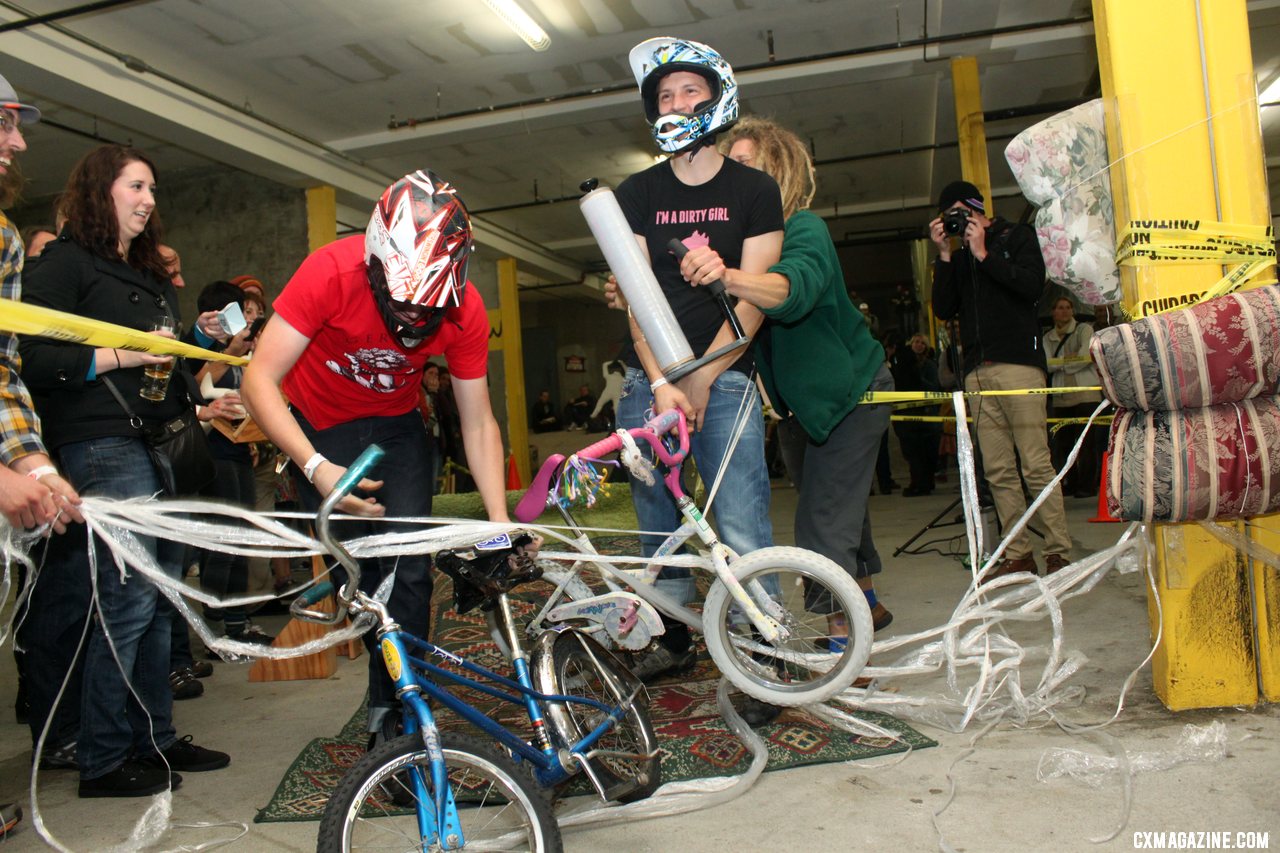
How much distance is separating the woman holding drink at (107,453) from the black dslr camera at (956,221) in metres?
3.20

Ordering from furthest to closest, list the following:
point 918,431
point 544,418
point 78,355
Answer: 1. point 544,418
2. point 918,431
3. point 78,355

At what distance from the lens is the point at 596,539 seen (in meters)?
5.86

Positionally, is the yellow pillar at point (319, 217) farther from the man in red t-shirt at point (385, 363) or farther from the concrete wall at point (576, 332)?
the concrete wall at point (576, 332)

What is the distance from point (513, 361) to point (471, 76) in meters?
8.06

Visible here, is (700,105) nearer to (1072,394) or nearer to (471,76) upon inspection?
(1072,394)

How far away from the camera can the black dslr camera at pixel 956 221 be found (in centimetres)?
439

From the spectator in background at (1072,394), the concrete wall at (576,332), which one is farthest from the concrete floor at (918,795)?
the concrete wall at (576,332)

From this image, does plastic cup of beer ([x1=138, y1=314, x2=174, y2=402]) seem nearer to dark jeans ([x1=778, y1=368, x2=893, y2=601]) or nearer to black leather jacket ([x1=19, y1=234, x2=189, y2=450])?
black leather jacket ([x1=19, y1=234, x2=189, y2=450])

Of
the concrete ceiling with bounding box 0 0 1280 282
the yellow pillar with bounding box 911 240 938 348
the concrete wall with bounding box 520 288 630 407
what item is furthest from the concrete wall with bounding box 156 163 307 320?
the concrete wall with bounding box 520 288 630 407

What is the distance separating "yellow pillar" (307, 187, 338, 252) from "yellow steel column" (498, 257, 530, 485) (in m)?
5.68

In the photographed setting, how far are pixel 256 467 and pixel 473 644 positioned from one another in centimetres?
169

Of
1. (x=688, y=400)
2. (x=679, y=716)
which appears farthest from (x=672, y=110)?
(x=679, y=716)
